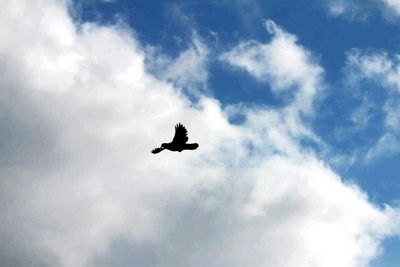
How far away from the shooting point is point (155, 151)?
234 feet

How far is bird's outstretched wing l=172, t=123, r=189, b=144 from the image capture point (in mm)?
67312

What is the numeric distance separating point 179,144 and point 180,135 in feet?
5.38

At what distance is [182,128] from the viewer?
67.4 m

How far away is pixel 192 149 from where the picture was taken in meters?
69.9

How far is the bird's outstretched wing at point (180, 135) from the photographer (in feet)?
221

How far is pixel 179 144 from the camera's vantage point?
6900 cm

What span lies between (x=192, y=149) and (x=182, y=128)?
11.2 ft

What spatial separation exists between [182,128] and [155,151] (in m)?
5.26

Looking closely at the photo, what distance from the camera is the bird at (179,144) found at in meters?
67.4

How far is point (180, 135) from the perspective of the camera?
222ft

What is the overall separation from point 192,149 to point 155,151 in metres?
3.95

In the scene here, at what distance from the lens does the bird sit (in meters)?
67.4
